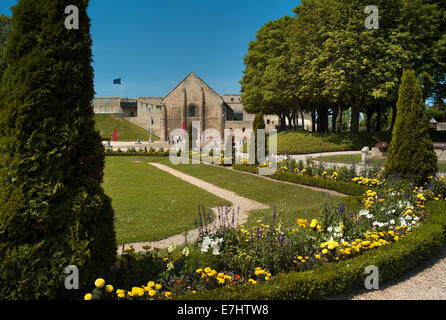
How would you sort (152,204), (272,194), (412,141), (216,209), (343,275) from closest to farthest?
(343,275) < (412,141) < (216,209) < (152,204) < (272,194)

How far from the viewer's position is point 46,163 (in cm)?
303

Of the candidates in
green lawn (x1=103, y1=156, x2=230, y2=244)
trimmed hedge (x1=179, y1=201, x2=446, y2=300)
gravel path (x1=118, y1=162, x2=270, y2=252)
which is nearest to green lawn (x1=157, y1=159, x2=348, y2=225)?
gravel path (x1=118, y1=162, x2=270, y2=252)

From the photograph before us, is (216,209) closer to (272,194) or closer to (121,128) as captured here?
(272,194)

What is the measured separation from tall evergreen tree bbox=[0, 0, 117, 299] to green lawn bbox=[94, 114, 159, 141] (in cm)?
4795

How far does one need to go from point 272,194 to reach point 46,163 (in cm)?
871

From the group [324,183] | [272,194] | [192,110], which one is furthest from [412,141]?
[192,110]

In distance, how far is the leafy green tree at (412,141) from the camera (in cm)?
845

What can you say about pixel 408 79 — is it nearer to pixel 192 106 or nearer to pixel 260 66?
pixel 260 66

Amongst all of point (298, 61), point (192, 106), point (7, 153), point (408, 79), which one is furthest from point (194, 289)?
point (192, 106)

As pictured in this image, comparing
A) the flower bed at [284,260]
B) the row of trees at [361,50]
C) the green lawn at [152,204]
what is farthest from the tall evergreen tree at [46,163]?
the row of trees at [361,50]

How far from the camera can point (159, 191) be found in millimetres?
11359

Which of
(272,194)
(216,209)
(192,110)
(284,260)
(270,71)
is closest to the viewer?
(284,260)

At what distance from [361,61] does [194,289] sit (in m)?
21.2

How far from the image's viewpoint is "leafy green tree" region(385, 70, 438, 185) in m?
8.45
